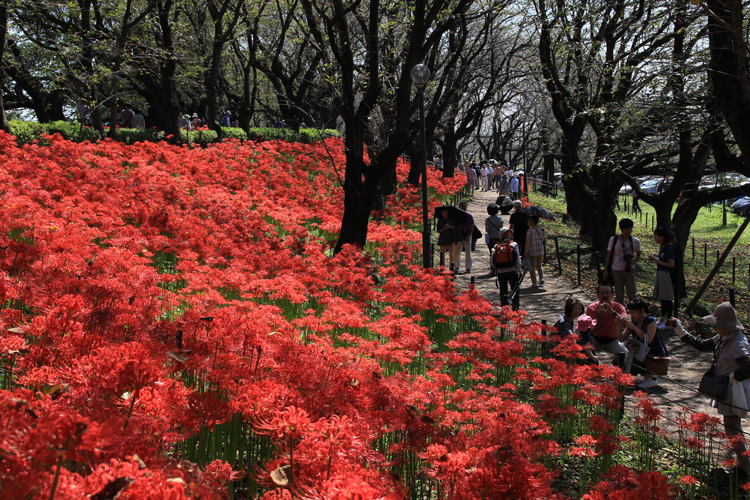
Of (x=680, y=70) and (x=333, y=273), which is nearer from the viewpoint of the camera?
(x=333, y=273)

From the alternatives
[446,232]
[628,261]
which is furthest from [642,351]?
[446,232]

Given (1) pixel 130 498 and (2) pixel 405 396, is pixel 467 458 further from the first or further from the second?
(1) pixel 130 498

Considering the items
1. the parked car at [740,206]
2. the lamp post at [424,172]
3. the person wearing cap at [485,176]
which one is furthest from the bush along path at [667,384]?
the parked car at [740,206]

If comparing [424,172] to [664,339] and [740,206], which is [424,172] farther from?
[740,206]

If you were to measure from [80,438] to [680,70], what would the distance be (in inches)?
500

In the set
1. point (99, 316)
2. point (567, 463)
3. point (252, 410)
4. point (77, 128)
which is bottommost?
point (567, 463)

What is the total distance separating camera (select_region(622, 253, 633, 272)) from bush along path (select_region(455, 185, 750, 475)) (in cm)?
123

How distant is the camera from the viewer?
10398mm

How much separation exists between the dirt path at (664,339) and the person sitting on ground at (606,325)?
2.07 ft

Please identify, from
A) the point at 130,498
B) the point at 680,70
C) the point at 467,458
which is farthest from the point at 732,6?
the point at 130,498

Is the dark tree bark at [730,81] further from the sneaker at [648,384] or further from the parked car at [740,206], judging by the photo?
the parked car at [740,206]

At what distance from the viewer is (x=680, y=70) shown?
1169cm

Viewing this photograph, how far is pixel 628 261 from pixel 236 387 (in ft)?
28.5

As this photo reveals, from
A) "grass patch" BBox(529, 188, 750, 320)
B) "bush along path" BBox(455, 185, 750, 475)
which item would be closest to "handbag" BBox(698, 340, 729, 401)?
"bush along path" BBox(455, 185, 750, 475)
